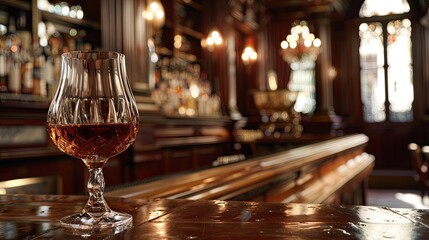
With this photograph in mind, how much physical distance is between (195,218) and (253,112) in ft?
29.6

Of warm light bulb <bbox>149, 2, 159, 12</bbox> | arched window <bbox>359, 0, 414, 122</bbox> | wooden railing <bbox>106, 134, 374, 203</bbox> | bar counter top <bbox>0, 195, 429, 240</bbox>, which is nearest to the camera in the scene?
bar counter top <bbox>0, 195, 429, 240</bbox>

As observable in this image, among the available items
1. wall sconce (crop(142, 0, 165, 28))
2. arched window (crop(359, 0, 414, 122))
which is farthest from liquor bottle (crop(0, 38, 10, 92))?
arched window (crop(359, 0, 414, 122))

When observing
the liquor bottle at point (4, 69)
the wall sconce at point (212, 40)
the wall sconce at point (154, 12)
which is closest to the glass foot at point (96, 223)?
the liquor bottle at point (4, 69)

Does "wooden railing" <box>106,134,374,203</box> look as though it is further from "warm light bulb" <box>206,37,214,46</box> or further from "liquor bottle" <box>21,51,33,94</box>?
"warm light bulb" <box>206,37,214,46</box>

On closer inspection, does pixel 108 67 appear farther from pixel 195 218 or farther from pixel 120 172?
pixel 120 172

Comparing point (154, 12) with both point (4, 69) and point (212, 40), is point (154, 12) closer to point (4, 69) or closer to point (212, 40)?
point (4, 69)

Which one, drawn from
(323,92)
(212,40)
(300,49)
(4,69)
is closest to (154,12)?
(4,69)

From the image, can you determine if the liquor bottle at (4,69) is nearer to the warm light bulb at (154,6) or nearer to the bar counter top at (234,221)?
the warm light bulb at (154,6)

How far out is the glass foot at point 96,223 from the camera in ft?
1.96

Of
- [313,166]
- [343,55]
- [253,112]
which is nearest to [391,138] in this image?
[343,55]

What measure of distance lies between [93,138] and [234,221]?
26 centimetres

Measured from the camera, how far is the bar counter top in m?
0.55

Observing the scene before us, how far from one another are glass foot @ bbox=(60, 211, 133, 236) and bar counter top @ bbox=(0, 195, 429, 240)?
1cm

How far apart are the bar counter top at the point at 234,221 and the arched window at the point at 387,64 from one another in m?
10.7
